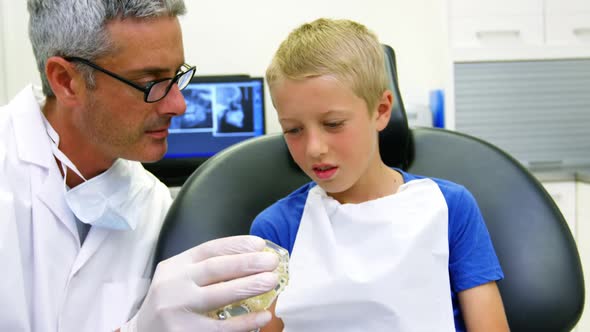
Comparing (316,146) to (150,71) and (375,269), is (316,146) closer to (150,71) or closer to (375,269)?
(375,269)

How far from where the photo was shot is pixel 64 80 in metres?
1.15

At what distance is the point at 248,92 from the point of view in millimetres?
2887

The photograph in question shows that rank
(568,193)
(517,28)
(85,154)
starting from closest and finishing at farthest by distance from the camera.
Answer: (85,154) < (568,193) < (517,28)

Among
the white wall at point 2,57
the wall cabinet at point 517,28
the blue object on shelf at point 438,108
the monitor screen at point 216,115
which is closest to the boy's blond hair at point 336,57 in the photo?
the monitor screen at point 216,115

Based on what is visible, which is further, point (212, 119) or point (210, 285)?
point (212, 119)

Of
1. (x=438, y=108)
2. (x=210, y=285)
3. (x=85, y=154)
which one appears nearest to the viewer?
(x=210, y=285)

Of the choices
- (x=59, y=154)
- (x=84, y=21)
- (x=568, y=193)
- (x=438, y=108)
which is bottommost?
(x=568, y=193)

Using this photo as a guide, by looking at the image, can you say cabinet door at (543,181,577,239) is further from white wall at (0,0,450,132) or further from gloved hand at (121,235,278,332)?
gloved hand at (121,235,278,332)

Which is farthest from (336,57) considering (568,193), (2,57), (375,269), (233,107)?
(2,57)

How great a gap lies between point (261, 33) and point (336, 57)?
94.1 inches

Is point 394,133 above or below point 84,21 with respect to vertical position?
below

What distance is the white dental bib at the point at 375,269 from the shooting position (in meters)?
0.97

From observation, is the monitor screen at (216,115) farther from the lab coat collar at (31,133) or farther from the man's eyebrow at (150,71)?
the man's eyebrow at (150,71)

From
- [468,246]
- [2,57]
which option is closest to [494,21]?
[468,246]
